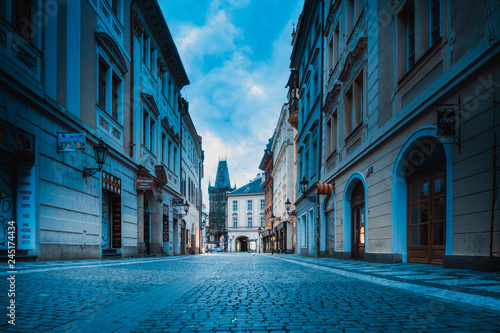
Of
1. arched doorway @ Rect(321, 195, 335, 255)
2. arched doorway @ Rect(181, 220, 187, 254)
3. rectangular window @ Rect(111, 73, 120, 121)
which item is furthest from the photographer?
arched doorway @ Rect(181, 220, 187, 254)

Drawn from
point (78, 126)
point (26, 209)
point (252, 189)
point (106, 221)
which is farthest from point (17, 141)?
point (252, 189)

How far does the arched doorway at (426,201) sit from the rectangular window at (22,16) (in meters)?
9.75

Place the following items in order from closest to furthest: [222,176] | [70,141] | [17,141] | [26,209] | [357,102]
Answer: [17,141], [26,209], [70,141], [357,102], [222,176]

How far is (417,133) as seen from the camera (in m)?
8.76

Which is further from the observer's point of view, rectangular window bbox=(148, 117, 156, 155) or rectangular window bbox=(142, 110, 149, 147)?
rectangular window bbox=(148, 117, 156, 155)

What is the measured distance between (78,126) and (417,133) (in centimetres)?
958

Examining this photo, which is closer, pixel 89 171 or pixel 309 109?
pixel 89 171

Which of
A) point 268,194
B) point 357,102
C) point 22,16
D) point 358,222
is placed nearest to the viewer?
point 22,16

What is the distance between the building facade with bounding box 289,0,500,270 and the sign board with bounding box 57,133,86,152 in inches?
326

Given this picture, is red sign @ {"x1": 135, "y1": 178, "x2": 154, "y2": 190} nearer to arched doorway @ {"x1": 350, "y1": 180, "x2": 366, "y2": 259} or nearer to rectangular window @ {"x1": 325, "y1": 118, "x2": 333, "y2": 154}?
rectangular window @ {"x1": 325, "y1": 118, "x2": 333, "y2": 154}

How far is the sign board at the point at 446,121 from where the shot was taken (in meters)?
7.15

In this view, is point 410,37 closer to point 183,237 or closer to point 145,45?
point 145,45

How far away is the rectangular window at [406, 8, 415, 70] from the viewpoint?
991 centimetres

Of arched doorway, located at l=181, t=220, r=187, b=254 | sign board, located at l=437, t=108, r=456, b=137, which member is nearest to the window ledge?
sign board, located at l=437, t=108, r=456, b=137
